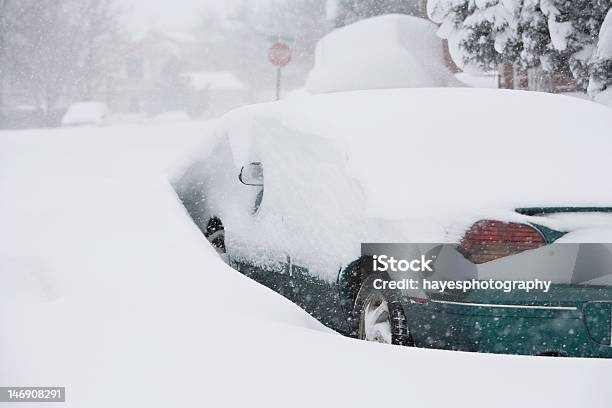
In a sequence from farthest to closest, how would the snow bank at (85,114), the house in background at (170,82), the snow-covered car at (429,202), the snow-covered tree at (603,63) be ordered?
1. the house in background at (170,82)
2. the snow bank at (85,114)
3. the snow-covered tree at (603,63)
4. the snow-covered car at (429,202)

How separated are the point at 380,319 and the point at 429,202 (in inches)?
22.7

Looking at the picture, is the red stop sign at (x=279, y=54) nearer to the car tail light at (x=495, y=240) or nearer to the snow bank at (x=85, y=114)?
the car tail light at (x=495, y=240)

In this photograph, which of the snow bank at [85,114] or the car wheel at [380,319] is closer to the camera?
the car wheel at [380,319]

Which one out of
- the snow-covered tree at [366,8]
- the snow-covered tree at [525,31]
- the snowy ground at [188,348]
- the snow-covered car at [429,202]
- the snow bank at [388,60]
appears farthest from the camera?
the snow-covered tree at [366,8]

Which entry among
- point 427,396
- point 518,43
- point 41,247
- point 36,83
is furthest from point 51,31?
point 427,396

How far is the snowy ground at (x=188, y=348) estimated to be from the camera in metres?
1.85

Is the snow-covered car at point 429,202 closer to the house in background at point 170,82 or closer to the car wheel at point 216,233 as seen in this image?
the car wheel at point 216,233

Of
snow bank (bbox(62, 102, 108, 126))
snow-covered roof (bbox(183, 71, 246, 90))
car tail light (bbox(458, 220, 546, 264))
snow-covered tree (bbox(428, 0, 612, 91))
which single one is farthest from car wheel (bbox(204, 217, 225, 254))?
snow-covered roof (bbox(183, 71, 246, 90))

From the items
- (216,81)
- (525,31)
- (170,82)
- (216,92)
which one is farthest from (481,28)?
(170,82)

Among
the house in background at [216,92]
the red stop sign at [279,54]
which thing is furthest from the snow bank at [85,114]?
the red stop sign at [279,54]

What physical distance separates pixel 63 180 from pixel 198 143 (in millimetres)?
998

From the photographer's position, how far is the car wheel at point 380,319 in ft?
8.97

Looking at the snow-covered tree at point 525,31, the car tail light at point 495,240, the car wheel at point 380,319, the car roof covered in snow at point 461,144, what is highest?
the snow-covered tree at point 525,31

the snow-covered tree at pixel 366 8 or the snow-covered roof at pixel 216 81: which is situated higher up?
the snow-covered tree at pixel 366 8
